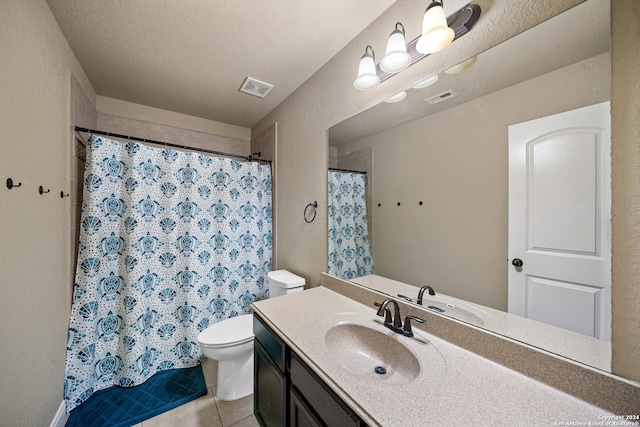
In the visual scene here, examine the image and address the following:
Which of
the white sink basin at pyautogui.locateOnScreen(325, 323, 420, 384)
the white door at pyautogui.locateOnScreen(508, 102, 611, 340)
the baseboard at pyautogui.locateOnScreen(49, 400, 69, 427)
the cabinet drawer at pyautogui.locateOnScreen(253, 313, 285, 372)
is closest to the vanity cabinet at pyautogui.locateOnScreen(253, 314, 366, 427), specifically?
the cabinet drawer at pyautogui.locateOnScreen(253, 313, 285, 372)

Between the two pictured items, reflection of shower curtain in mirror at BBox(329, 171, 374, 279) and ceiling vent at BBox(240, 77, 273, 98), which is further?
ceiling vent at BBox(240, 77, 273, 98)

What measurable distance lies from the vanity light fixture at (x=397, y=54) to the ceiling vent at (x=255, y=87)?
1189 mm

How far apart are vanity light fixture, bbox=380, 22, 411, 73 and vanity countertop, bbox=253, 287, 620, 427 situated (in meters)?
1.19

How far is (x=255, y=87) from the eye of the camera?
197 centimetres

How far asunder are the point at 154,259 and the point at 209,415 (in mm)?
1183

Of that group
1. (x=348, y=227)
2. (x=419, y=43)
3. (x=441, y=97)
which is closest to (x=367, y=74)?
(x=419, y=43)

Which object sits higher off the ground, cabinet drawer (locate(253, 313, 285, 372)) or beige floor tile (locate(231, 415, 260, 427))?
cabinet drawer (locate(253, 313, 285, 372))

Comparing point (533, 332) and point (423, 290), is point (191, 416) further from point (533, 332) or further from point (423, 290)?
point (533, 332)

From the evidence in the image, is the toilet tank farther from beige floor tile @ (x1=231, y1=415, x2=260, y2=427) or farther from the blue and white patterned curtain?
beige floor tile @ (x1=231, y1=415, x2=260, y2=427)

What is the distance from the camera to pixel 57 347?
139 centimetres

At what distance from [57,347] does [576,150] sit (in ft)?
8.62

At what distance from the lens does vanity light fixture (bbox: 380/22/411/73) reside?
3.40 ft

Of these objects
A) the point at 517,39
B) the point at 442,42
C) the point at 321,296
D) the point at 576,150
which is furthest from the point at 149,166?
the point at 576,150

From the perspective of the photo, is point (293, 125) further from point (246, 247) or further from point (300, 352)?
point (300, 352)
